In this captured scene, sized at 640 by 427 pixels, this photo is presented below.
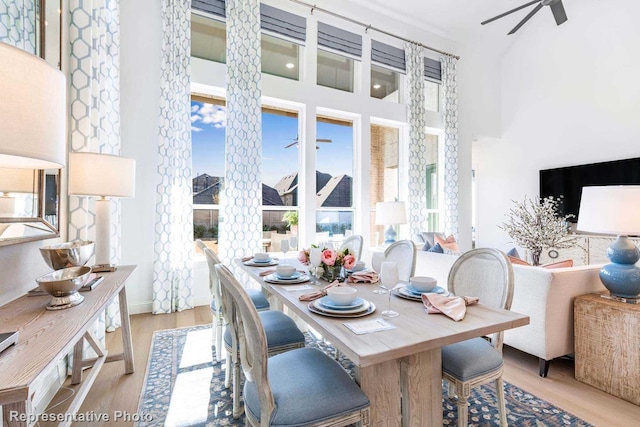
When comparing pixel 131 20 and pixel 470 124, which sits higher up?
pixel 131 20

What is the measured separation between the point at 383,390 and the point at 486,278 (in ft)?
3.08

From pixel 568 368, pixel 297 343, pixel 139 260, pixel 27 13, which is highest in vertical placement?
pixel 27 13

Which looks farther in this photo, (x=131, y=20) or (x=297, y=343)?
(x=131, y=20)

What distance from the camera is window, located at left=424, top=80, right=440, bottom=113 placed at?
586cm

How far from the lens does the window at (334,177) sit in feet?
15.7

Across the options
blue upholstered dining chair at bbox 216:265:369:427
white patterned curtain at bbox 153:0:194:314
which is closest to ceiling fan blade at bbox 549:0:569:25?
white patterned curtain at bbox 153:0:194:314

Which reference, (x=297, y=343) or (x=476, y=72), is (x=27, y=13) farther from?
(x=476, y=72)

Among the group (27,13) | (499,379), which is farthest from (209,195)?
(499,379)

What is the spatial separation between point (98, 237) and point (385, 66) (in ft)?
15.8

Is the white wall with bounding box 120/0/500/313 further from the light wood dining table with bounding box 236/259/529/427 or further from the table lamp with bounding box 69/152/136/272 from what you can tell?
the light wood dining table with bounding box 236/259/529/427

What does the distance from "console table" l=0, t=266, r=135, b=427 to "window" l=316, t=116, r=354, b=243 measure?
3286 mm

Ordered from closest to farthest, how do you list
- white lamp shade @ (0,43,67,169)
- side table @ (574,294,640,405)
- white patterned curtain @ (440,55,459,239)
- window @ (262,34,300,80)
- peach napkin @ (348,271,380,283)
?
white lamp shade @ (0,43,67,169) → side table @ (574,294,640,405) → peach napkin @ (348,271,380,283) → window @ (262,34,300,80) → white patterned curtain @ (440,55,459,239)

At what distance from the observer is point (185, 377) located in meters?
2.15

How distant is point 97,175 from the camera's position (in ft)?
6.88
